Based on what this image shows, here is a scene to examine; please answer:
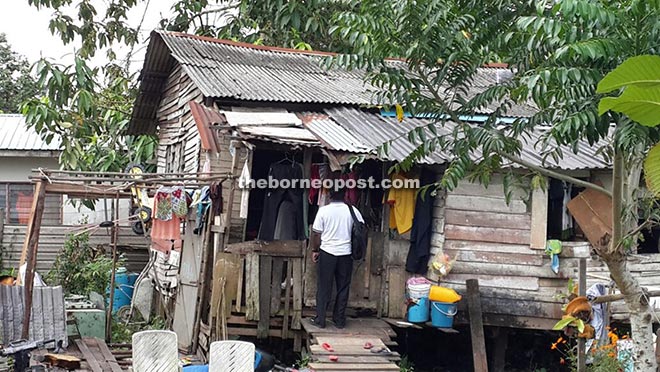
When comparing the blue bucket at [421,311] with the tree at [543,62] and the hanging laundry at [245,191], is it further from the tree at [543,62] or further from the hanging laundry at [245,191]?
the tree at [543,62]

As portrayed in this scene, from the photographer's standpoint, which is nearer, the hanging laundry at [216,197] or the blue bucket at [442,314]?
the blue bucket at [442,314]

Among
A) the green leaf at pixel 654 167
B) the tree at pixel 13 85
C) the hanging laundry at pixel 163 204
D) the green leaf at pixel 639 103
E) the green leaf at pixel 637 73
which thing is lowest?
the hanging laundry at pixel 163 204

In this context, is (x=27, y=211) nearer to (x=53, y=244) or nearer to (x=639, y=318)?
(x=53, y=244)

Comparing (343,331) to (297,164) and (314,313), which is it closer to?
(314,313)

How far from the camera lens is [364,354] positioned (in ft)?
26.6

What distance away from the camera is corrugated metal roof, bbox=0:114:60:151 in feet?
53.8

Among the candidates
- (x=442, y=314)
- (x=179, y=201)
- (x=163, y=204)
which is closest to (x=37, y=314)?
(x=163, y=204)

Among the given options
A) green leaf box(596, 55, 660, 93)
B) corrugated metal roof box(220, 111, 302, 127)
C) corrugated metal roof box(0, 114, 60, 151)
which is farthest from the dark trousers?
corrugated metal roof box(0, 114, 60, 151)

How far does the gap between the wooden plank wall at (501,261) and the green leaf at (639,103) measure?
22.7 ft

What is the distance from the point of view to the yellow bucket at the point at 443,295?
908 cm

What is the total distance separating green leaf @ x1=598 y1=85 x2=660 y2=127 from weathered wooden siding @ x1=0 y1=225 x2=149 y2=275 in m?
14.9

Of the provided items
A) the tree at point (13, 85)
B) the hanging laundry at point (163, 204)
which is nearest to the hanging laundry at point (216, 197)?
the hanging laundry at point (163, 204)

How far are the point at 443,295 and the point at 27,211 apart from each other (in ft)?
39.5

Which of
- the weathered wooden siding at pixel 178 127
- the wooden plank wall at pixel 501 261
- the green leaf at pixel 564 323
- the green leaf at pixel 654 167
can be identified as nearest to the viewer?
the green leaf at pixel 654 167
